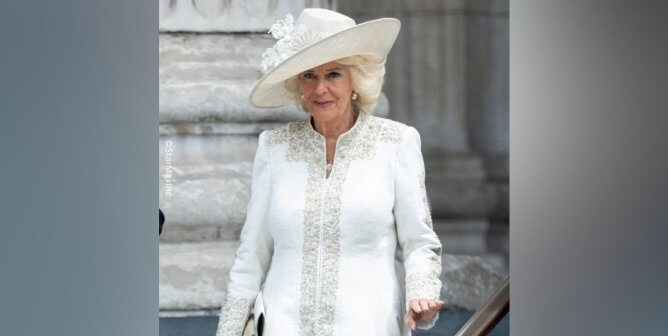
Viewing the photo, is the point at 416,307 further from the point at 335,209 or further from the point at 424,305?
the point at 335,209

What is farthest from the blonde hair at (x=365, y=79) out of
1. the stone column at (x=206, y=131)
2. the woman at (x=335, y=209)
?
the stone column at (x=206, y=131)

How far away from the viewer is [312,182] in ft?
11.5

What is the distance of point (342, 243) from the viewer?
342 cm

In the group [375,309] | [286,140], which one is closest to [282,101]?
[286,140]

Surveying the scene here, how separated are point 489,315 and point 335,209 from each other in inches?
20.2

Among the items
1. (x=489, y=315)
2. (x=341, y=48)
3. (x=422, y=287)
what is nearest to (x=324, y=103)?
(x=341, y=48)

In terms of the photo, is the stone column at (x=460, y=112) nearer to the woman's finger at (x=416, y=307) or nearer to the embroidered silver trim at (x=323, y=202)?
the embroidered silver trim at (x=323, y=202)

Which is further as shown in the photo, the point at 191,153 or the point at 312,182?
the point at 191,153
